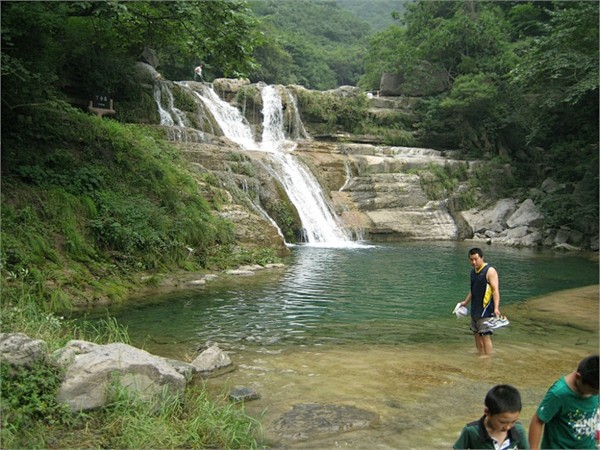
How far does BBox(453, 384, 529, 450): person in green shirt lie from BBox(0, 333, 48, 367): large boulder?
332 cm

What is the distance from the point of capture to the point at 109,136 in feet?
44.3

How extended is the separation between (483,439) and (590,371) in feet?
2.34

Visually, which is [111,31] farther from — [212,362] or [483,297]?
[483,297]

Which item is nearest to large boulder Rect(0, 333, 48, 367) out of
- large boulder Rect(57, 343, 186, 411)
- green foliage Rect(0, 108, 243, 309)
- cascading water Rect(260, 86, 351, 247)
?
large boulder Rect(57, 343, 186, 411)

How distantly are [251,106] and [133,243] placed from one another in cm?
1903

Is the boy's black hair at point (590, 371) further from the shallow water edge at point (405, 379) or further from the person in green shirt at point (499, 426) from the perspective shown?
the shallow water edge at point (405, 379)

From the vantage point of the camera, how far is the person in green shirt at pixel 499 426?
10.2 ft

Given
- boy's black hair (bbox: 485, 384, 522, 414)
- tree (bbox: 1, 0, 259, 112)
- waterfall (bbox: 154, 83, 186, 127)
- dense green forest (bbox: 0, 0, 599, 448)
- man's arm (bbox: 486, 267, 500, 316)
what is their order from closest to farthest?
1. boy's black hair (bbox: 485, 384, 522, 414)
2. man's arm (bbox: 486, 267, 500, 316)
3. dense green forest (bbox: 0, 0, 599, 448)
4. tree (bbox: 1, 0, 259, 112)
5. waterfall (bbox: 154, 83, 186, 127)

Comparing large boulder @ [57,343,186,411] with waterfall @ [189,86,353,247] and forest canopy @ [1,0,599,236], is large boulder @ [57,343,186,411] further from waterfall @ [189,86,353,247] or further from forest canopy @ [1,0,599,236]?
waterfall @ [189,86,353,247]

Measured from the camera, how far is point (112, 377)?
4586 mm

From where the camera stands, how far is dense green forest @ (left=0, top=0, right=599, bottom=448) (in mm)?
8944

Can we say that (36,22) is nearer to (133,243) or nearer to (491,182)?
(133,243)

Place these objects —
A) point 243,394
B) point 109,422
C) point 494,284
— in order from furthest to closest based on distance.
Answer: point 494,284
point 243,394
point 109,422

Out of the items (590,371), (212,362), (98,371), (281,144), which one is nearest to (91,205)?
(212,362)
